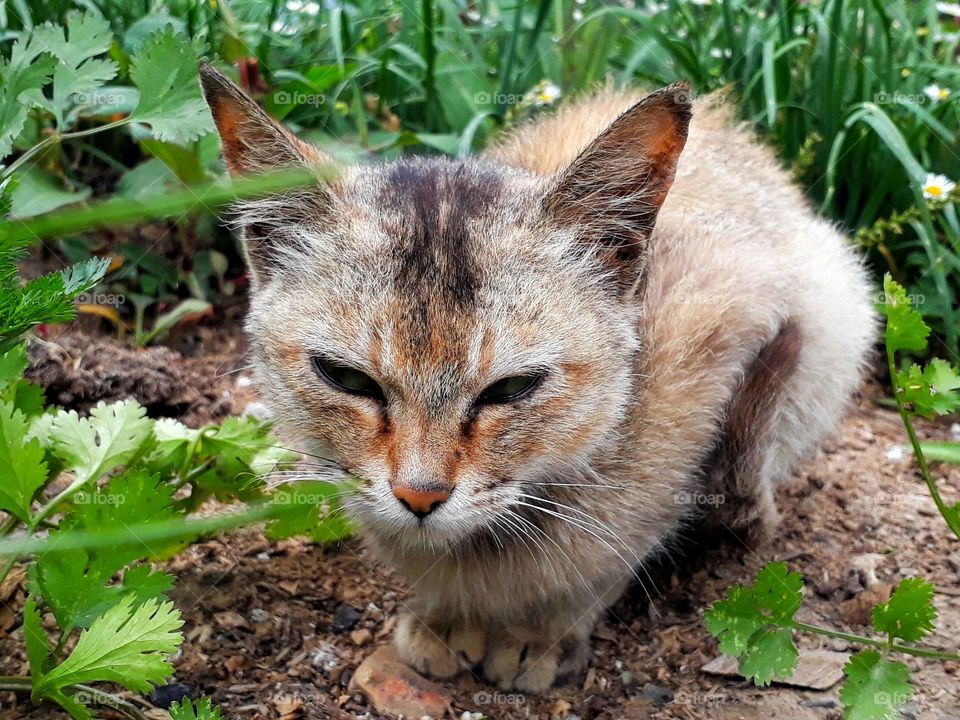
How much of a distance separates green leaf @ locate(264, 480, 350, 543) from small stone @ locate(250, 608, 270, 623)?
26cm

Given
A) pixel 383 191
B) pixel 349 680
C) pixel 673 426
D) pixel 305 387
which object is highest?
pixel 383 191

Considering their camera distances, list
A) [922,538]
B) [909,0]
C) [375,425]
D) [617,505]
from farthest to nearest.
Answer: [909,0]
[922,538]
[617,505]
[375,425]

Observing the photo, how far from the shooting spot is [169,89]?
7.91 feet

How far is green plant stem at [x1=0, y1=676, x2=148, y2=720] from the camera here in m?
2.28

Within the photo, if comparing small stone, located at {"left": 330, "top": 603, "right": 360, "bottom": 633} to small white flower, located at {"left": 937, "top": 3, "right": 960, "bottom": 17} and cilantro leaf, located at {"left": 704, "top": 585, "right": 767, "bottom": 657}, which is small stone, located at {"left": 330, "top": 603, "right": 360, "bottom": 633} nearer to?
cilantro leaf, located at {"left": 704, "top": 585, "right": 767, "bottom": 657}

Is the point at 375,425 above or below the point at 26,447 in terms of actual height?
above

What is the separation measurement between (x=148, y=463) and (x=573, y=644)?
1329 millimetres

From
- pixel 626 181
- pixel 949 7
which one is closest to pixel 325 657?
pixel 626 181

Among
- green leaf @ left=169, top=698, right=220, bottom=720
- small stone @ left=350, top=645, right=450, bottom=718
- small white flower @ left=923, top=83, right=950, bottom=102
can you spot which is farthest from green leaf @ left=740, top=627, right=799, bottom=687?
small white flower @ left=923, top=83, right=950, bottom=102

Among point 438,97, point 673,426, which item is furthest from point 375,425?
point 438,97

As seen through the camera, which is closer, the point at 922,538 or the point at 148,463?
the point at 148,463

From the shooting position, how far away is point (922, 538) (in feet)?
10.8

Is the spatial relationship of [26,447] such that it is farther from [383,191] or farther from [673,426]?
[673,426]

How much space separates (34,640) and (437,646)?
1.15m
